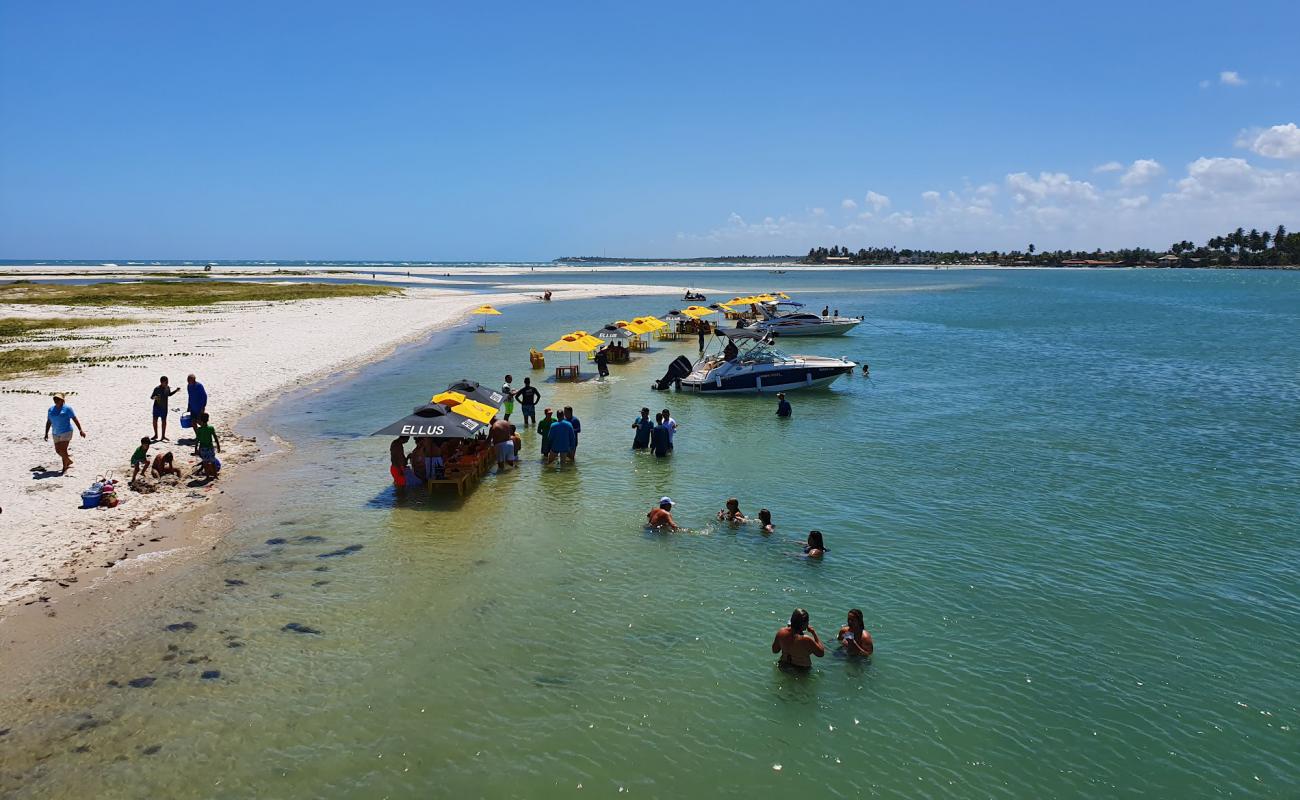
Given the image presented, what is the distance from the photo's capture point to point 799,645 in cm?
974

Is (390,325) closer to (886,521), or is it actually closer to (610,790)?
(886,521)

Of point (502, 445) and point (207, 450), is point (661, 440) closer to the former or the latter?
point (502, 445)

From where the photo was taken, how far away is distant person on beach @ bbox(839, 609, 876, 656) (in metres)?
10.1

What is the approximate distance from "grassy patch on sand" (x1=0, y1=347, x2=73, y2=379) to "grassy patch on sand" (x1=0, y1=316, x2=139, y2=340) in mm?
7869

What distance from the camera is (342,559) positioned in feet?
44.1

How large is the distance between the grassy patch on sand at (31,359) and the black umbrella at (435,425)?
21.1 m

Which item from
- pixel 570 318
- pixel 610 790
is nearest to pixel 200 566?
pixel 610 790

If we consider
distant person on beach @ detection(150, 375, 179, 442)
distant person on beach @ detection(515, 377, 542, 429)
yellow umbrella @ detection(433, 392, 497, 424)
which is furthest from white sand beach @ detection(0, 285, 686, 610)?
distant person on beach @ detection(515, 377, 542, 429)

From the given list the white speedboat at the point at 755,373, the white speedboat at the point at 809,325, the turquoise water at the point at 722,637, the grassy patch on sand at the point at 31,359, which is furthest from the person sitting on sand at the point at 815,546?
the white speedboat at the point at 809,325

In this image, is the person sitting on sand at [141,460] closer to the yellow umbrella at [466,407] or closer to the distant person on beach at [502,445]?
the yellow umbrella at [466,407]

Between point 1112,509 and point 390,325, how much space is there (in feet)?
164

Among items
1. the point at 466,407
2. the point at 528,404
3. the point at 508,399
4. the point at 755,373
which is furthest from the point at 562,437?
the point at 755,373

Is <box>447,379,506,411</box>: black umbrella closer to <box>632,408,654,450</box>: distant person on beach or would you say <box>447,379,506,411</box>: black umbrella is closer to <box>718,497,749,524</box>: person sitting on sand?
<box>632,408,654,450</box>: distant person on beach

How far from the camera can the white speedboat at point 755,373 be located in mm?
29812
